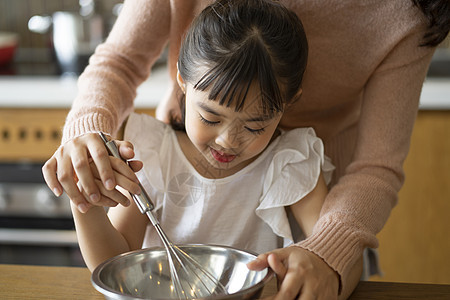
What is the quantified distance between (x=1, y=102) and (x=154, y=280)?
117 centimetres

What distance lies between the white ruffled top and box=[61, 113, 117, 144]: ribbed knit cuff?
13cm

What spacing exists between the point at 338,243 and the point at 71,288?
317 millimetres

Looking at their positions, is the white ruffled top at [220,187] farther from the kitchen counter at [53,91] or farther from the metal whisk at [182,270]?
the kitchen counter at [53,91]

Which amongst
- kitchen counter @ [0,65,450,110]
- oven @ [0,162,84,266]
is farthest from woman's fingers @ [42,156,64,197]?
oven @ [0,162,84,266]

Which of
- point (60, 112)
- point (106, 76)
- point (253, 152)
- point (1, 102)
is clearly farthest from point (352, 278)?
point (1, 102)

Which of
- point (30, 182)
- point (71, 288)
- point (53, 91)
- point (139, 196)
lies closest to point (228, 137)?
point (139, 196)

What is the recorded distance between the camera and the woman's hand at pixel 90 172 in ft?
2.27

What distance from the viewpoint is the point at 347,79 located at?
0.94 metres

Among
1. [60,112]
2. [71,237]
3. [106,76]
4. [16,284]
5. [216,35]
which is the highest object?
[216,35]

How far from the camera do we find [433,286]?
745 millimetres

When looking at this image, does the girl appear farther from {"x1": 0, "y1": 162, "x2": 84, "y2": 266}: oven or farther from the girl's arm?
{"x1": 0, "y1": 162, "x2": 84, "y2": 266}: oven

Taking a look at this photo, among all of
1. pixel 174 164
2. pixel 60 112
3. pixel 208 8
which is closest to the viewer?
pixel 208 8

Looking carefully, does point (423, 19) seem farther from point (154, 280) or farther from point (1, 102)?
point (1, 102)

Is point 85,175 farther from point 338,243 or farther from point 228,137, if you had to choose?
point 338,243
